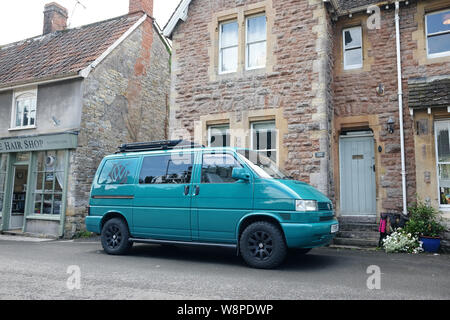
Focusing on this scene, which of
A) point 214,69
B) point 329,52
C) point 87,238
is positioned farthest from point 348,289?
point 87,238

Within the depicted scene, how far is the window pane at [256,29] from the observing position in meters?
11.5

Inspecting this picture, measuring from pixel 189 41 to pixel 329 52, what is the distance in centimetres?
447

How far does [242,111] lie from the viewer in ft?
37.1

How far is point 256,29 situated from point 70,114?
6844mm

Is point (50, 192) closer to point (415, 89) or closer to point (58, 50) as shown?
point (58, 50)

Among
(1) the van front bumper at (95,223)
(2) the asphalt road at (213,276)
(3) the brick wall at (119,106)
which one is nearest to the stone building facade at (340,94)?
(2) the asphalt road at (213,276)

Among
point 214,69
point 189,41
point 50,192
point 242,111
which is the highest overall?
point 189,41

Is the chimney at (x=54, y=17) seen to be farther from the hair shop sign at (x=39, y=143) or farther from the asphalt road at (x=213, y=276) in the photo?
the asphalt road at (x=213, y=276)

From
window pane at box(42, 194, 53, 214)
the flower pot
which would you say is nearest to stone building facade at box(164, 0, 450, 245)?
the flower pot

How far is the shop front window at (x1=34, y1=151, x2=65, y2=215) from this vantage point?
1325cm

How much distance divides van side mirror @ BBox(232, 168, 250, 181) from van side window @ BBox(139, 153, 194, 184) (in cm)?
113

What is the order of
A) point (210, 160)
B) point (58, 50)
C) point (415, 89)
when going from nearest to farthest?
point (210, 160)
point (415, 89)
point (58, 50)

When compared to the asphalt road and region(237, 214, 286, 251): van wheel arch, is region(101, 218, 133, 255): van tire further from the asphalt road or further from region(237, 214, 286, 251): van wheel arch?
region(237, 214, 286, 251): van wheel arch

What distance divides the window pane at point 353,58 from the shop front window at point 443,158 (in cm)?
283
